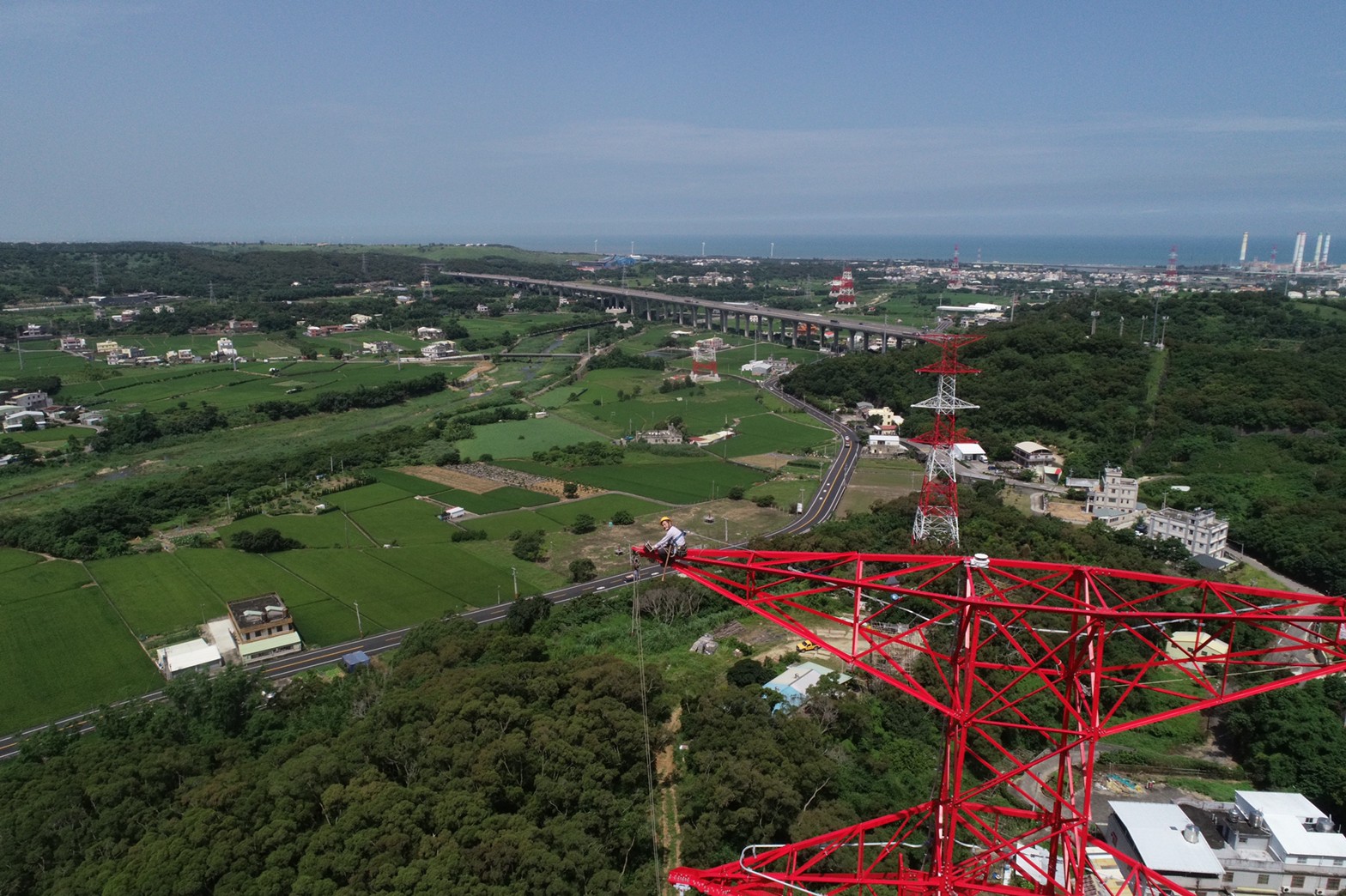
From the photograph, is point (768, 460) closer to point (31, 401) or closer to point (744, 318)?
point (31, 401)

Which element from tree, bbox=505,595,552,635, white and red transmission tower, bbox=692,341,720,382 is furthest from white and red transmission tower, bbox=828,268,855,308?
tree, bbox=505,595,552,635

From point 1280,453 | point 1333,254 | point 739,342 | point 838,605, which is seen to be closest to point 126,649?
point 838,605

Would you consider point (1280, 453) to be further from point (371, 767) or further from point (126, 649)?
point (126, 649)

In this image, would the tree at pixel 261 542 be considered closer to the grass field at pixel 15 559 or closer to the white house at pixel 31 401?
the grass field at pixel 15 559

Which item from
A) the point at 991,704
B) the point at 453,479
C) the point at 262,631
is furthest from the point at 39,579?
the point at 991,704

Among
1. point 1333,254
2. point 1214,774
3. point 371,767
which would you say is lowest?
point 1214,774

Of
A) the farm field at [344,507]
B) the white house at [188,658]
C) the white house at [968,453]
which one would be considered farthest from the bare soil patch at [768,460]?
the white house at [188,658]
